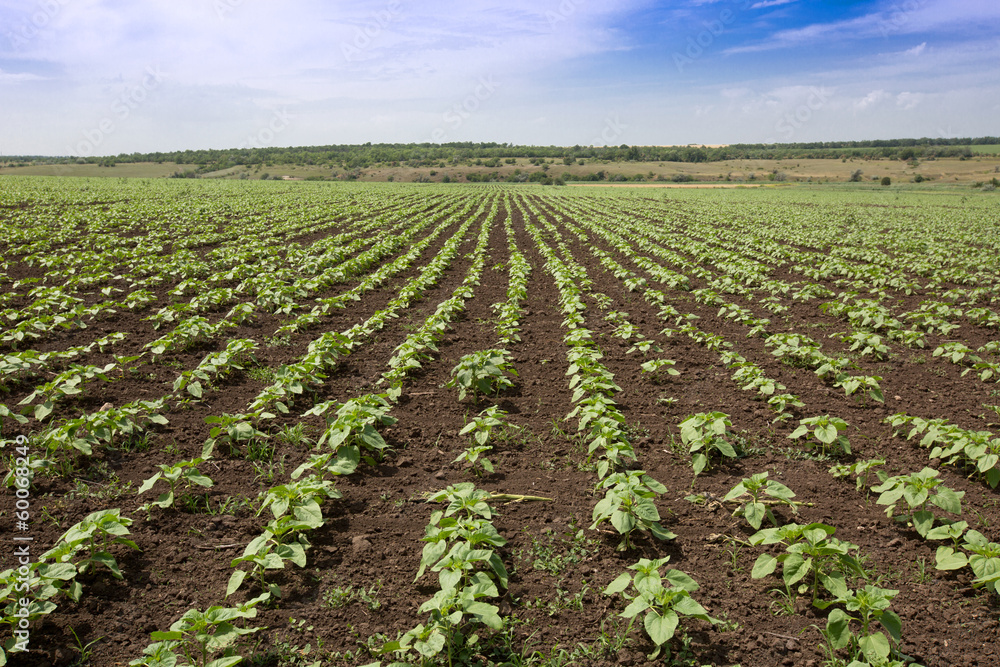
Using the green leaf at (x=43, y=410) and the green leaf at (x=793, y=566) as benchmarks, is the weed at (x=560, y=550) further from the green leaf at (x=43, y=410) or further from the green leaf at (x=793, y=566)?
the green leaf at (x=43, y=410)

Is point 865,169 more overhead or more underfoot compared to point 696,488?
more overhead

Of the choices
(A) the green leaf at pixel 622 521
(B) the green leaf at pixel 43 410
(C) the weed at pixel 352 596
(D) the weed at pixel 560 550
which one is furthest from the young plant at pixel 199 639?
(B) the green leaf at pixel 43 410

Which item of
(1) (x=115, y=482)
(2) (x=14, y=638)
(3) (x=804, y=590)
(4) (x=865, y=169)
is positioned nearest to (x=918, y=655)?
(3) (x=804, y=590)

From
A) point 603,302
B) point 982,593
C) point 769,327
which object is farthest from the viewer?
point 603,302

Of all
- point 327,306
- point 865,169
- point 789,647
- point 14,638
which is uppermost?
point 865,169

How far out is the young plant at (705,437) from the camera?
4.71 metres

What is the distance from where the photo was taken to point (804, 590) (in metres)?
3.29

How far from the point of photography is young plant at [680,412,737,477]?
15.5 feet

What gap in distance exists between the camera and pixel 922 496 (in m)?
3.61

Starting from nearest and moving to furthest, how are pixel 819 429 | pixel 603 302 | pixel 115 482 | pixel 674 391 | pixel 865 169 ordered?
1. pixel 115 482
2. pixel 819 429
3. pixel 674 391
4. pixel 603 302
5. pixel 865 169

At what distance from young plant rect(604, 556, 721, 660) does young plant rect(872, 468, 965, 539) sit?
6.27 ft

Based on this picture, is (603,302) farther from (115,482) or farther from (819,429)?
(115,482)

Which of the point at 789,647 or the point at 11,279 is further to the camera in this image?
the point at 11,279

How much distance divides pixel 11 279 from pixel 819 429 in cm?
1606
